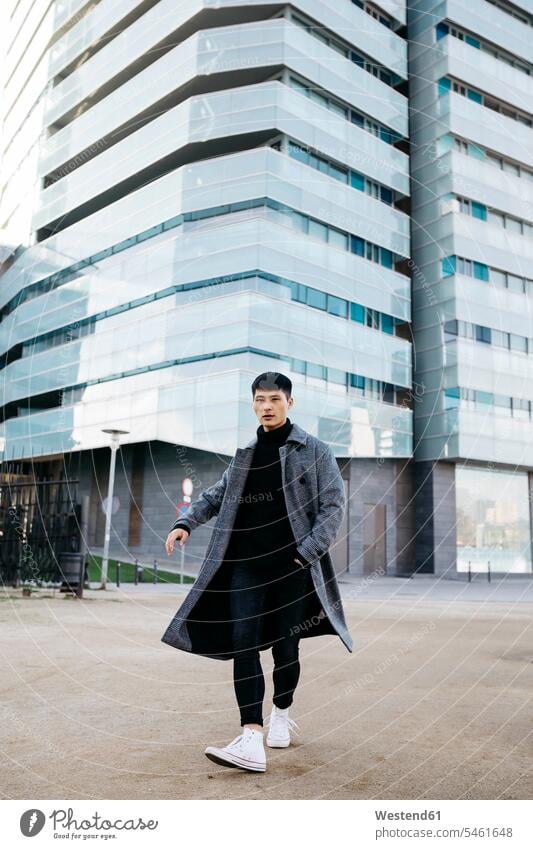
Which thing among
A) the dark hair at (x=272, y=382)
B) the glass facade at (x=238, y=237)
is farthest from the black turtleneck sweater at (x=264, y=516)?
the glass facade at (x=238, y=237)

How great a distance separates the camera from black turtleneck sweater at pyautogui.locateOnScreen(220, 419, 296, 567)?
3494 mm

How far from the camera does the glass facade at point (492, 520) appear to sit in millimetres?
31375

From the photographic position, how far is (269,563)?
351cm

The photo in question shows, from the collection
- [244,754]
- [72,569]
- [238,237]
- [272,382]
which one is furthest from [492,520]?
[244,754]

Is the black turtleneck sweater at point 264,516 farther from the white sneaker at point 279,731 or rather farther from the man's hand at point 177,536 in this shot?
the white sneaker at point 279,731

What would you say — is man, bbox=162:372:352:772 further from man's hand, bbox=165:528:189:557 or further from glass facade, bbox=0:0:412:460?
glass facade, bbox=0:0:412:460

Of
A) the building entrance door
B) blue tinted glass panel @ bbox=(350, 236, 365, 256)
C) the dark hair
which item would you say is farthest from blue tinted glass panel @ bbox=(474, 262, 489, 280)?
the dark hair

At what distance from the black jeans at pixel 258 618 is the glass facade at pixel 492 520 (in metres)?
28.4

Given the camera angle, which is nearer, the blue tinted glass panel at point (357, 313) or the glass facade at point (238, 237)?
the glass facade at point (238, 237)

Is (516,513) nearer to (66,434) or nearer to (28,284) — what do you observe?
(66,434)

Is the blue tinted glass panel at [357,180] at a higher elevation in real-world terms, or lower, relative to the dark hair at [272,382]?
higher

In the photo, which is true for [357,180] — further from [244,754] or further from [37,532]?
[244,754]

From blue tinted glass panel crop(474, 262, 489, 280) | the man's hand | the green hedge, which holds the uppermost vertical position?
blue tinted glass panel crop(474, 262, 489, 280)

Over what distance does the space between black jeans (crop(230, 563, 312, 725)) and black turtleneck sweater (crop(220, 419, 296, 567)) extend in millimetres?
59
